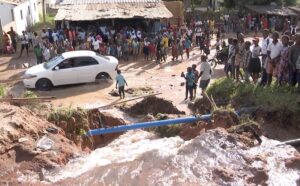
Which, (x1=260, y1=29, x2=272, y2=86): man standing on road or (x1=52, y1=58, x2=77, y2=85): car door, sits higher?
(x1=260, y1=29, x2=272, y2=86): man standing on road

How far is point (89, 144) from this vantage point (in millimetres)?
10164

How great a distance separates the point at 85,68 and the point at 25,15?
12.2m

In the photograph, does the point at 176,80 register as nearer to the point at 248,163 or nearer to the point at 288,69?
the point at 288,69

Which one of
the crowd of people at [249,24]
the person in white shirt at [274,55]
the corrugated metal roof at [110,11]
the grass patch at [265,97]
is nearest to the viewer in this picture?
the grass patch at [265,97]

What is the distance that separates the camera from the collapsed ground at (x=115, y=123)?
8242mm

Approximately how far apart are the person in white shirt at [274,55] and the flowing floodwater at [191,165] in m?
2.88

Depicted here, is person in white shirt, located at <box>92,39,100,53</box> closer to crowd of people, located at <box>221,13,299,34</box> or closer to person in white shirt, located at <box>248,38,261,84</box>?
person in white shirt, located at <box>248,38,261,84</box>

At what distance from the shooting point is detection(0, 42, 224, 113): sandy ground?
1412 cm

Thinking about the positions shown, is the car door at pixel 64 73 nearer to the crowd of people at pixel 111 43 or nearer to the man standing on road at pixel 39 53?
the crowd of people at pixel 111 43

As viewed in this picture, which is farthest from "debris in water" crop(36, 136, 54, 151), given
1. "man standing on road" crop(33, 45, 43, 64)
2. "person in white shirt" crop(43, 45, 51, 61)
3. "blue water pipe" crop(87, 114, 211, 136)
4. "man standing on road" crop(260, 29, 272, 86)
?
"man standing on road" crop(33, 45, 43, 64)

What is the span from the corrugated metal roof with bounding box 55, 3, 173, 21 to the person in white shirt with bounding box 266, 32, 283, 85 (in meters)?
10.6

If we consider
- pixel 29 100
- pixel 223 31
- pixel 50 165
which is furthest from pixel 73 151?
pixel 223 31

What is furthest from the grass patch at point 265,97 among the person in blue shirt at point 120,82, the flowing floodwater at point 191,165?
the person in blue shirt at point 120,82

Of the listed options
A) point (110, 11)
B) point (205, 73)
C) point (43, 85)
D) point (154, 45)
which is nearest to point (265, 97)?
point (205, 73)
